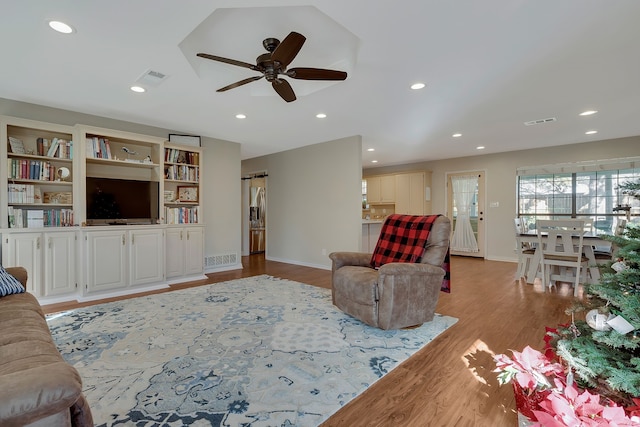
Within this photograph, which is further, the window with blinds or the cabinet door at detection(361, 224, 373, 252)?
the cabinet door at detection(361, 224, 373, 252)

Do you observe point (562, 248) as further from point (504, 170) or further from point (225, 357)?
point (225, 357)

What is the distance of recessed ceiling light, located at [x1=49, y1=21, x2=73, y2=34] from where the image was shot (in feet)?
6.59

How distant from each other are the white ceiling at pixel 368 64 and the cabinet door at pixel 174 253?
5.28ft

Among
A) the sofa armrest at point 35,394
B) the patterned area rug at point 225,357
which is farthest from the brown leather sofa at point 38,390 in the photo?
the patterned area rug at point 225,357

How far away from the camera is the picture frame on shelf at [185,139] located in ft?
15.2

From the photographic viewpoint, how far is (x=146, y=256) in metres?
4.01

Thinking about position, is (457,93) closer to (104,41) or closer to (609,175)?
(104,41)

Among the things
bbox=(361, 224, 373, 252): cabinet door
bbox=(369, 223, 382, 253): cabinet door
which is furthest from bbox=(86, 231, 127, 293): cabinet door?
bbox=(369, 223, 382, 253): cabinet door

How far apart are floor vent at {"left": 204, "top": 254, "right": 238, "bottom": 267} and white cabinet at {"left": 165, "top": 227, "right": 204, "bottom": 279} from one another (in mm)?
452

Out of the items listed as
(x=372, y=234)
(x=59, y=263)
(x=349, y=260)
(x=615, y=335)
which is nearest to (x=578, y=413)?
(x=615, y=335)

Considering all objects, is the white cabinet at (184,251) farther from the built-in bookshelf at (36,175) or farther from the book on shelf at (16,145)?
the book on shelf at (16,145)

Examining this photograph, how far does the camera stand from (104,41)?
7.30ft

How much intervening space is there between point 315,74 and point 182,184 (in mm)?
3325

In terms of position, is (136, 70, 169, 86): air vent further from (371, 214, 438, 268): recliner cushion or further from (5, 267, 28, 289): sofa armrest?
(371, 214, 438, 268): recliner cushion
